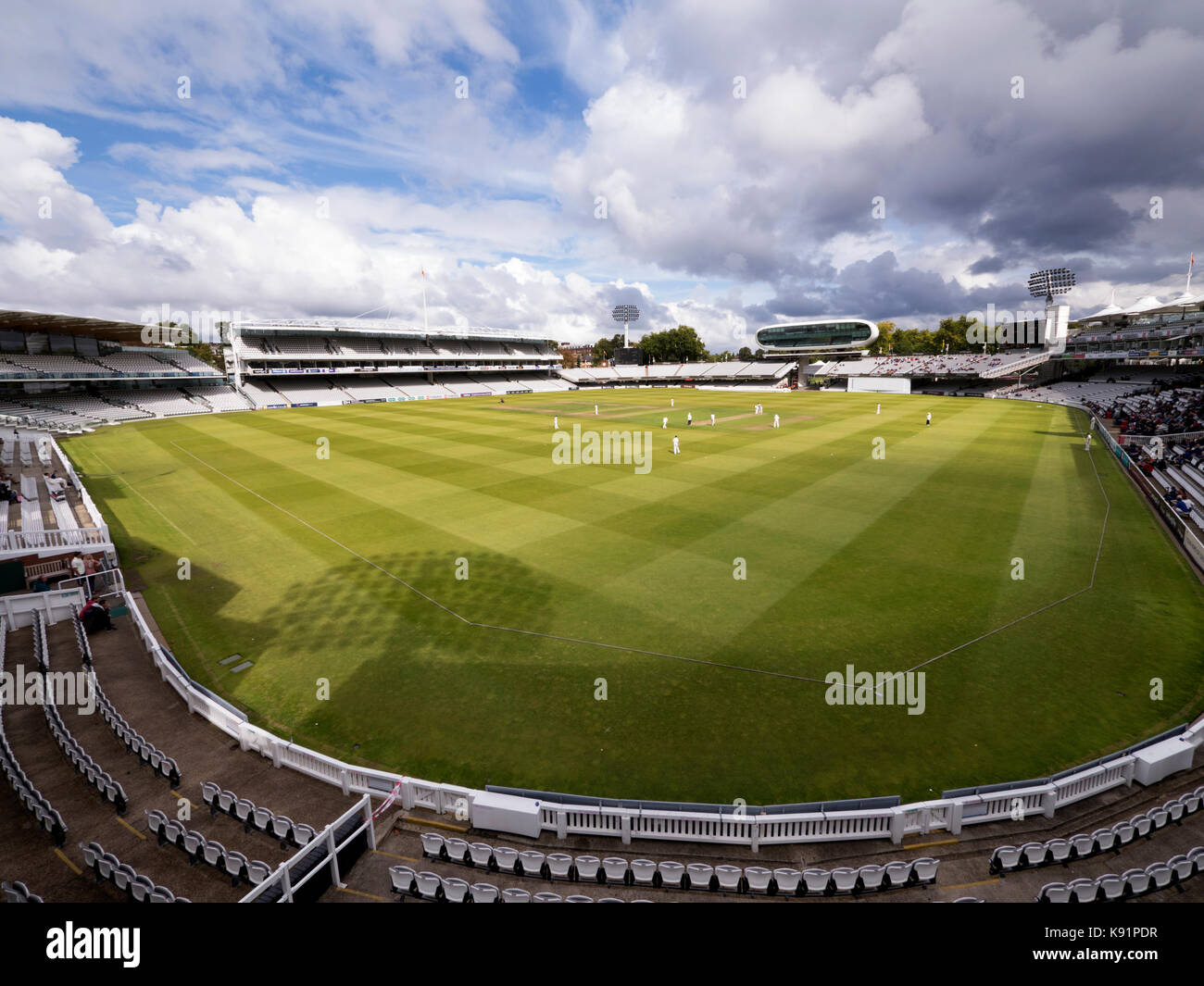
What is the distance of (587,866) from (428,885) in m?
2.04

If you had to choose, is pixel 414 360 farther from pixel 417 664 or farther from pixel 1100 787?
pixel 1100 787

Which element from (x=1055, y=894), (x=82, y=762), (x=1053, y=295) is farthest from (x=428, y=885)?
(x=1053, y=295)

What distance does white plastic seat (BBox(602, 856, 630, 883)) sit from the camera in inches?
285

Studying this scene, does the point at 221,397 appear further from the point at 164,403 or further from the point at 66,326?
the point at 66,326

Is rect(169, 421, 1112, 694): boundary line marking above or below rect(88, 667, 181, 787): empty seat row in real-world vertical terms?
above

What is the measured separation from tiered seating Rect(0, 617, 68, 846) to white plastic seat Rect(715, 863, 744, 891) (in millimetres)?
9403

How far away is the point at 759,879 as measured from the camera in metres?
7.03

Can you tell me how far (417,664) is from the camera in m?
12.7

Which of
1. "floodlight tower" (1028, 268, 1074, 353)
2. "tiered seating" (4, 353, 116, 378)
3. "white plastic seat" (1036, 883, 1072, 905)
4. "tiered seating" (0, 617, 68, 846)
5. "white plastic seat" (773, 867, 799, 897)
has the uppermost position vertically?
"floodlight tower" (1028, 268, 1074, 353)

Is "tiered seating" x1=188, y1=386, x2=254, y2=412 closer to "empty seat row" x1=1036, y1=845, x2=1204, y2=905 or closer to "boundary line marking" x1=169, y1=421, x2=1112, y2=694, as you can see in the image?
"boundary line marking" x1=169, y1=421, x2=1112, y2=694

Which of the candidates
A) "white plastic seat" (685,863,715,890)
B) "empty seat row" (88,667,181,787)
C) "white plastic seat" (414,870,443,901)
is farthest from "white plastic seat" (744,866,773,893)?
"empty seat row" (88,667,181,787)
